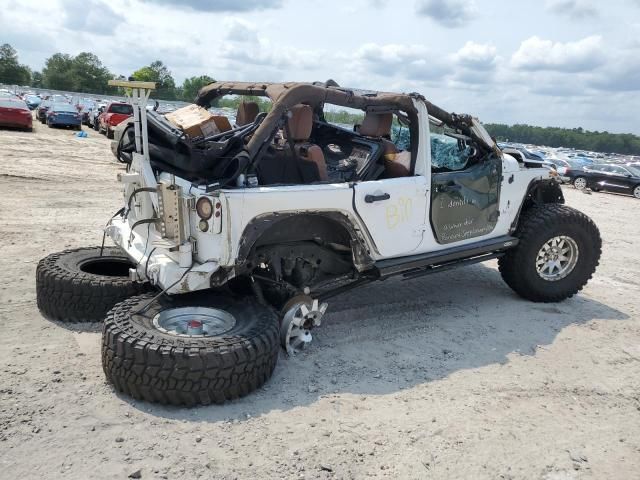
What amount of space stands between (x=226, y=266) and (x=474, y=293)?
10.9ft

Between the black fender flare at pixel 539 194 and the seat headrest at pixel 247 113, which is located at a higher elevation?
the seat headrest at pixel 247 113

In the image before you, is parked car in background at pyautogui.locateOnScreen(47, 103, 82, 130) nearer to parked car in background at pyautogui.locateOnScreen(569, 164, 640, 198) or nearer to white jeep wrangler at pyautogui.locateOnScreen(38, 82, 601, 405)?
parked car in background at pyautogui.locateOnScreen(569, 164, 640, 198)

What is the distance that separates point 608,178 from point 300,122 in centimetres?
2029

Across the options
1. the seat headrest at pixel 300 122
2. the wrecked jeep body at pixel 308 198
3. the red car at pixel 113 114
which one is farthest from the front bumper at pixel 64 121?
the seat headrest at pixel 300 122

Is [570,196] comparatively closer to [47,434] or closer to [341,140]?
[341,140]

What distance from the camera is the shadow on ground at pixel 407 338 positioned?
3852 millimetres

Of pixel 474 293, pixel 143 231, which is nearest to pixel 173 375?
pixel 143 231

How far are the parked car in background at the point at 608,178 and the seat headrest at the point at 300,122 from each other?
20101 mm

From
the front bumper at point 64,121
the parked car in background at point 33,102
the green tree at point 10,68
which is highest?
the green tree at point 10,68

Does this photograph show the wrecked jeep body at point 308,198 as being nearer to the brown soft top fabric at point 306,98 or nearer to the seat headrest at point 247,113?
the brown soft top fabric at point 306,98

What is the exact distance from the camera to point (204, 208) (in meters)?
3.85

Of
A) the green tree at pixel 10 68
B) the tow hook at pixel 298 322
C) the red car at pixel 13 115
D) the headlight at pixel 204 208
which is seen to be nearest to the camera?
the headlight at pixel 204 208

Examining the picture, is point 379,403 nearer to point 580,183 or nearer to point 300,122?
point 300,122

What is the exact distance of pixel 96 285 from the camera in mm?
4566
